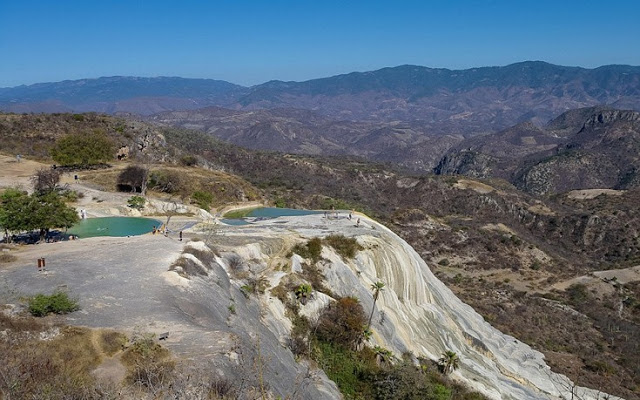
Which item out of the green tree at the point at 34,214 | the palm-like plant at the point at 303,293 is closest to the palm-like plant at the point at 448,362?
the palm-like plant at the point at 303,293

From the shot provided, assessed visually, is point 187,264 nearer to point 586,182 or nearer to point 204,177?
point 204,177

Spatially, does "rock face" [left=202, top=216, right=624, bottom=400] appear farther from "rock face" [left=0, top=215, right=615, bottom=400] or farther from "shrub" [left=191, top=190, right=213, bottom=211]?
"shrub" [left=191, top=190, right=213, bottom=211]

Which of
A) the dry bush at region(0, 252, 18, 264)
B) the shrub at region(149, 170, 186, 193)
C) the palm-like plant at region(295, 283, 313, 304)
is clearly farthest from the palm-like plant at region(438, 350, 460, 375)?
the shrub at region(149, 170, 186, 193)

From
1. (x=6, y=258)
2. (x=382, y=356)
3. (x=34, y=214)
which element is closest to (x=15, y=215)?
(x=34, y=214)

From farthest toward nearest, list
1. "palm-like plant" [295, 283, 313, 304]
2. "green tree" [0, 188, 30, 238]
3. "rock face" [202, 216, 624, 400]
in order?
1. "rock face" [202, 216, 624, 400]
2. "green tree" [0, 188, 30, 238]
3. "palm-like plant" [295, 283, 313, 304]

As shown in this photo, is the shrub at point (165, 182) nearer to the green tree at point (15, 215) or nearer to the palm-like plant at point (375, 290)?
the green tree at point (15, 215)

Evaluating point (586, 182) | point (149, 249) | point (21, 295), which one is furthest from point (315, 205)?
point (586, 182)
